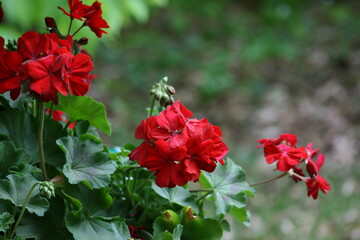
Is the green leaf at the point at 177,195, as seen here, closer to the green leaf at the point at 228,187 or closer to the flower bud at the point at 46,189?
the green leaf at the point at 228,187

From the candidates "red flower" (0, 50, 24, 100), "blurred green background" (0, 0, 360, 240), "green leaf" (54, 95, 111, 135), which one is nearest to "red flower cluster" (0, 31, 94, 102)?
"red flower" (0, 50, 24, 100)

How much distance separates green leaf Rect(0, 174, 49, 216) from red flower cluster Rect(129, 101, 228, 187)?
0.15 m

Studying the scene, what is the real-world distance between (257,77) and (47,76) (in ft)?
11.5

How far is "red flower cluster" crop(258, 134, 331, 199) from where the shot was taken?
2.93 ft

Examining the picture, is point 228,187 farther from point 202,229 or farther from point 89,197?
point 89,197

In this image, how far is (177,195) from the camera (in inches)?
34.9

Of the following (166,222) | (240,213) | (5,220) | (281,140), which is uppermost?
(281,140)

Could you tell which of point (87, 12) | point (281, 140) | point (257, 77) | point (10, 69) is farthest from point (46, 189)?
point (257, 77)

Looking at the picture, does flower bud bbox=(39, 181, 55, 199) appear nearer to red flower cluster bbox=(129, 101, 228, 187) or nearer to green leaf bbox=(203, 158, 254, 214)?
red flower cluster bbox=(129, 101, 228, 187)

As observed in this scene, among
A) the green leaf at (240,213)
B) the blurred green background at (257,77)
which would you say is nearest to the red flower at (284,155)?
the green leaf at (240,213)

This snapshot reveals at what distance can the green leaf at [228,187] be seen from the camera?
2.95ft

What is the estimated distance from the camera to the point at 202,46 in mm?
4633

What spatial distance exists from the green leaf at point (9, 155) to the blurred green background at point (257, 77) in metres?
1.57

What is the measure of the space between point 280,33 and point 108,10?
2.33m
